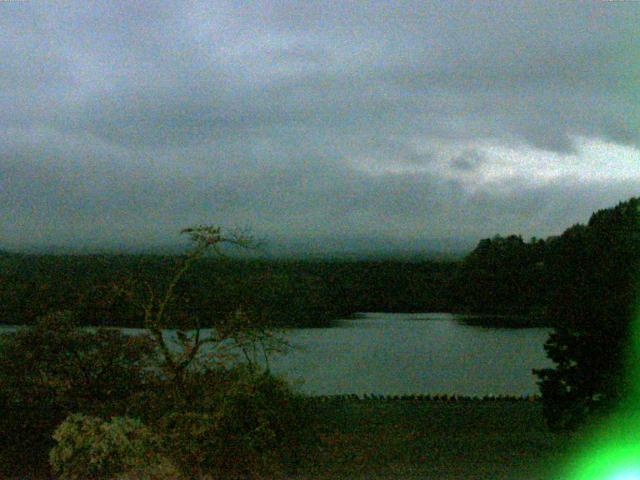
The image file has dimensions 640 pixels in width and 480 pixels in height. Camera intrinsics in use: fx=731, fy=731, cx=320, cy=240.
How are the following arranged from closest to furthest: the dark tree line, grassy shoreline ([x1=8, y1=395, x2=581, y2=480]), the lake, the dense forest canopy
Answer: the dense forest canopy < grassy shoreline ([x1=8, y1=395, x2=581, y2=480]) < the dark tree line < the lake

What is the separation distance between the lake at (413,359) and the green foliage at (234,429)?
287cm

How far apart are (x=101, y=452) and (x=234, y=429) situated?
170 centimetres

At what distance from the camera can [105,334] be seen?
9914mm

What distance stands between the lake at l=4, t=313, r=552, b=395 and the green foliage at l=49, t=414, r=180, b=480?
181 inches

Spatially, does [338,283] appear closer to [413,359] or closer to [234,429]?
[413,359]

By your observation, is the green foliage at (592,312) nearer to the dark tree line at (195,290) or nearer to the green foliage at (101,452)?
the dark tree line at (195,290)

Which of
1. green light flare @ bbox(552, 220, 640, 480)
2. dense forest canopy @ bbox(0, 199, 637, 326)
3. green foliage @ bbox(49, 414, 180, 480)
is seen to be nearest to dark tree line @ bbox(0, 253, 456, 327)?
dense forest canopy @ bbox(0, 199, 637, 326)

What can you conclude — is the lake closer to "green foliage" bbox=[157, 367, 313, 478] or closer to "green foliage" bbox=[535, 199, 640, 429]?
"green foliage" bbox=[157, 367, 313, 478]

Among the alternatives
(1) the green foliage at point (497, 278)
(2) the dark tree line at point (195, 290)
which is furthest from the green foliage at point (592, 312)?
(1) the green foliage at point (497, 278)

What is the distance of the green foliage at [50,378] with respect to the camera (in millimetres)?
9445

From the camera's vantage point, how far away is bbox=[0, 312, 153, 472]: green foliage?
945cm

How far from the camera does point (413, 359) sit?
695 inches

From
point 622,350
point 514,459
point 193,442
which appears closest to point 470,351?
point 514,459

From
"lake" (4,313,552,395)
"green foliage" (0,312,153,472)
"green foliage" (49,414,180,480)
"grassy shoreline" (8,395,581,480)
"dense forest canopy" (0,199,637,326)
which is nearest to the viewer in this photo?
"green foliage" (49,414,180,480)
